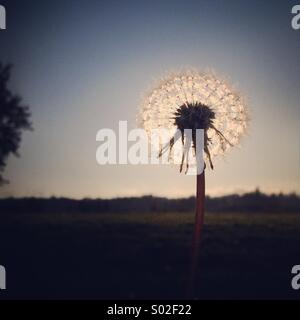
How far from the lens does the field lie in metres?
8.89

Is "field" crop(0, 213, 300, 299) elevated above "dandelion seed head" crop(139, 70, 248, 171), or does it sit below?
below

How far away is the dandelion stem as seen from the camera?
907cm

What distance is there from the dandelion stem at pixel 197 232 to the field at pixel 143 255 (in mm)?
99

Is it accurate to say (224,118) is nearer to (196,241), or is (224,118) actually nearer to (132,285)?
(196,241)

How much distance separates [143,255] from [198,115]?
2.68 meters

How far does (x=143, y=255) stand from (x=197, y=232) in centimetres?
106

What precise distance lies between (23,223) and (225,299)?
3855 mm

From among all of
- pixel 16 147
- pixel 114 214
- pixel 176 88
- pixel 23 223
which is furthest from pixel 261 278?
pixel 16 147

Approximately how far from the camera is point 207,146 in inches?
365

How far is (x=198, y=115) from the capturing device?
9.34 meters

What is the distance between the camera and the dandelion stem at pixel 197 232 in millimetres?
9068

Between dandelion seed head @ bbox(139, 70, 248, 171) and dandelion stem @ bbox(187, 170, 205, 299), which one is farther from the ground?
dandelion seed head @ bbox(139, 70, 248, 171)

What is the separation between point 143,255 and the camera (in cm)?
953

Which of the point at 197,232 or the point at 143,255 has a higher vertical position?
the point at 197,232
